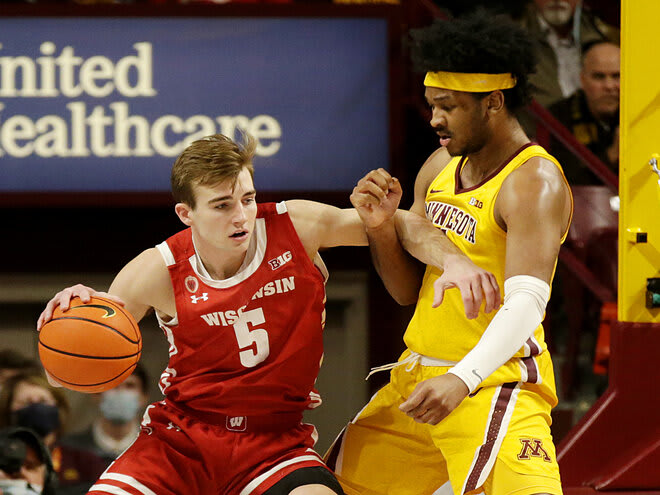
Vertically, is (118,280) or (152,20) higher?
(152,20)

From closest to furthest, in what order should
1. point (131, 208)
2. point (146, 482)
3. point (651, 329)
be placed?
1. point (146, 482)
2. point (651, 329)
3. point (131, 208)

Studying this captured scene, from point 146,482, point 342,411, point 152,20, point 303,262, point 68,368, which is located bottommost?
point 342,411

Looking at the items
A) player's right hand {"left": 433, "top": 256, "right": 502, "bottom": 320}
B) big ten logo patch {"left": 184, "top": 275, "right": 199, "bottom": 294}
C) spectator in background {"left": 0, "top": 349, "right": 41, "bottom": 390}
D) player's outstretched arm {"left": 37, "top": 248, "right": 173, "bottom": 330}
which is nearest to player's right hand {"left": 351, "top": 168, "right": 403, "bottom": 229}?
player's right hand {"left": 433, "top": 256, "right": 502, "bottom": 320}

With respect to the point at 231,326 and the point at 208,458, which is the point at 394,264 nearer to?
the point at 231,326

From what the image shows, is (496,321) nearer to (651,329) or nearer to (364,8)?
(651,329)

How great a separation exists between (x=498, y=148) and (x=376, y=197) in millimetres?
440

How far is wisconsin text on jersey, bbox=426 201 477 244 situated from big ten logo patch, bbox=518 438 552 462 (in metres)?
0.67

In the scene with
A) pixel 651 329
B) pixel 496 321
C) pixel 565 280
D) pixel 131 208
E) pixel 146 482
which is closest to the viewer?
pixel 496 321

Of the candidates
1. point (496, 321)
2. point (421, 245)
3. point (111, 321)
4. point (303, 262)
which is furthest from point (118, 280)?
point (496, 321)

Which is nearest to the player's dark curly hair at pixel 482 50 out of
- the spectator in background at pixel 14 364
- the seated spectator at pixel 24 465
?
the seated spectator at pixel 24 465

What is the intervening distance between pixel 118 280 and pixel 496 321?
1.33 meters

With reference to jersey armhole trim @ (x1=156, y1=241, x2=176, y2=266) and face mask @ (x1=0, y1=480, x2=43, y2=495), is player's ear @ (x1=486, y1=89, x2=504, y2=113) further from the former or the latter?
face mask @ (x1=0, y1=480, x2=43, y2=495)

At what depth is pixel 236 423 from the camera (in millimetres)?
3830

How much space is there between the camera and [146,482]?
12.1ft
